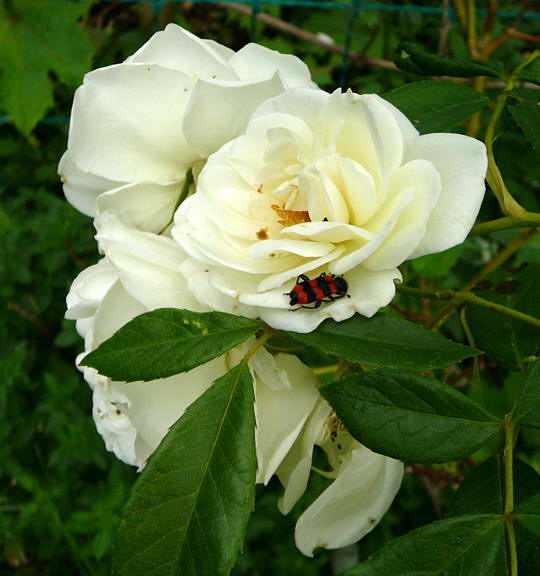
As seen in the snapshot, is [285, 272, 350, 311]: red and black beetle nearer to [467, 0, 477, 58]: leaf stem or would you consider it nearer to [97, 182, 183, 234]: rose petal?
[97, 182, 183, 234]: rose petal

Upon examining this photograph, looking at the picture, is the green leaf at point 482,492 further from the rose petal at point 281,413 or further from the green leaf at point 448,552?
the rose petal at point 281,413

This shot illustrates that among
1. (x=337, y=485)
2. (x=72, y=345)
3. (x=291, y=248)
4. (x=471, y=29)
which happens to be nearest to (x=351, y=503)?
(x=337, y=485)

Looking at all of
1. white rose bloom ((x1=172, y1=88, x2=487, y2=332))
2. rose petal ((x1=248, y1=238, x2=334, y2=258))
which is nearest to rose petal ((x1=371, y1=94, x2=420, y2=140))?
white rose bloom ((x1=172, y1=88, x2=487, y2=332))

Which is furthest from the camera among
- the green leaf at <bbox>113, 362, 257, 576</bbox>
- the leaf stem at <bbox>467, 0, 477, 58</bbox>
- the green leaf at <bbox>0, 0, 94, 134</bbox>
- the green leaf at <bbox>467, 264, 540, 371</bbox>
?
the green leaf at <bbox>0, 0, 94, 134</bbox>

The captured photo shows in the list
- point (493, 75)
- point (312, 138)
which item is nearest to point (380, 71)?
point (493, 75)

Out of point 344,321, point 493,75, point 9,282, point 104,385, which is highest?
point 493,75

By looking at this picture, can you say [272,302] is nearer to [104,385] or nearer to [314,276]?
[314,276]
